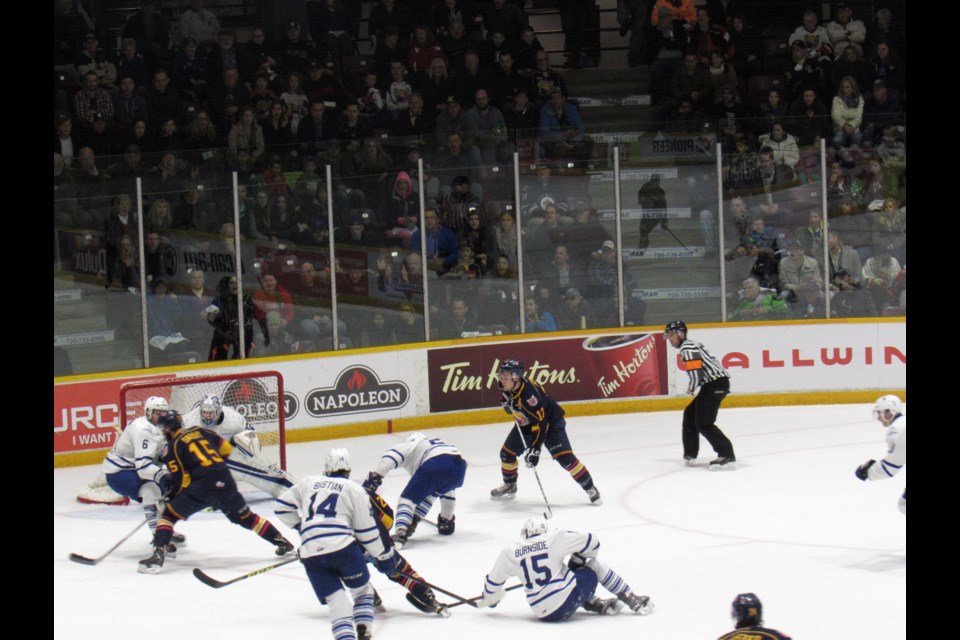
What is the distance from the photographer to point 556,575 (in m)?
6.89

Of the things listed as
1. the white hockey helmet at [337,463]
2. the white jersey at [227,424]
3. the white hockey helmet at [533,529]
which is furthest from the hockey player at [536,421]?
the white hockey helmet at [337,463]

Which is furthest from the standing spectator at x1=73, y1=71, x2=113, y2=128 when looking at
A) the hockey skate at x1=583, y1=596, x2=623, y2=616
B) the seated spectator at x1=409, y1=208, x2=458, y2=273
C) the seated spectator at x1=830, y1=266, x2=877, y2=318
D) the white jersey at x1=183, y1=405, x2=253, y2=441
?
the hockey skate at x1=583, y1=596, x2=623, y2=616

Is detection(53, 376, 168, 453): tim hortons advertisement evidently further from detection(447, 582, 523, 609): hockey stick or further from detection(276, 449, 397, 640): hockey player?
detection(276, 449, 397, 640): hockey player

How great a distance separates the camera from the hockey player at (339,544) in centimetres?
637

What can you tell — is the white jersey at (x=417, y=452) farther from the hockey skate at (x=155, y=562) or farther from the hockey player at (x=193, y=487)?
the hockey skate at (x=155, y=562)

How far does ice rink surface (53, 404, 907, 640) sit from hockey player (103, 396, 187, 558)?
1.03 ft

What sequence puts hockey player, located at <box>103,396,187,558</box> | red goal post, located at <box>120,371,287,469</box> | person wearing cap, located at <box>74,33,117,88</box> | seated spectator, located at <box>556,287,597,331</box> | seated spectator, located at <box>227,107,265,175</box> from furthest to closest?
person wearing cap, located at <box>74,33,117,88</box> < seated spectator, located at <box>227,107,265,175</box> < seated spectator, located at <box>556,287,597,331</box> < red goal post, located at <box>120,371,287,469</box> < hockey player, located at <box>103,396,187,558</box>

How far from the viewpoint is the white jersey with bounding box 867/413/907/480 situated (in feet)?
25.5

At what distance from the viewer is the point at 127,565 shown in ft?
28.4

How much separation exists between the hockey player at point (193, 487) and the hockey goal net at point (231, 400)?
2.07m

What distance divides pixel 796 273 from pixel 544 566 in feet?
25.2
